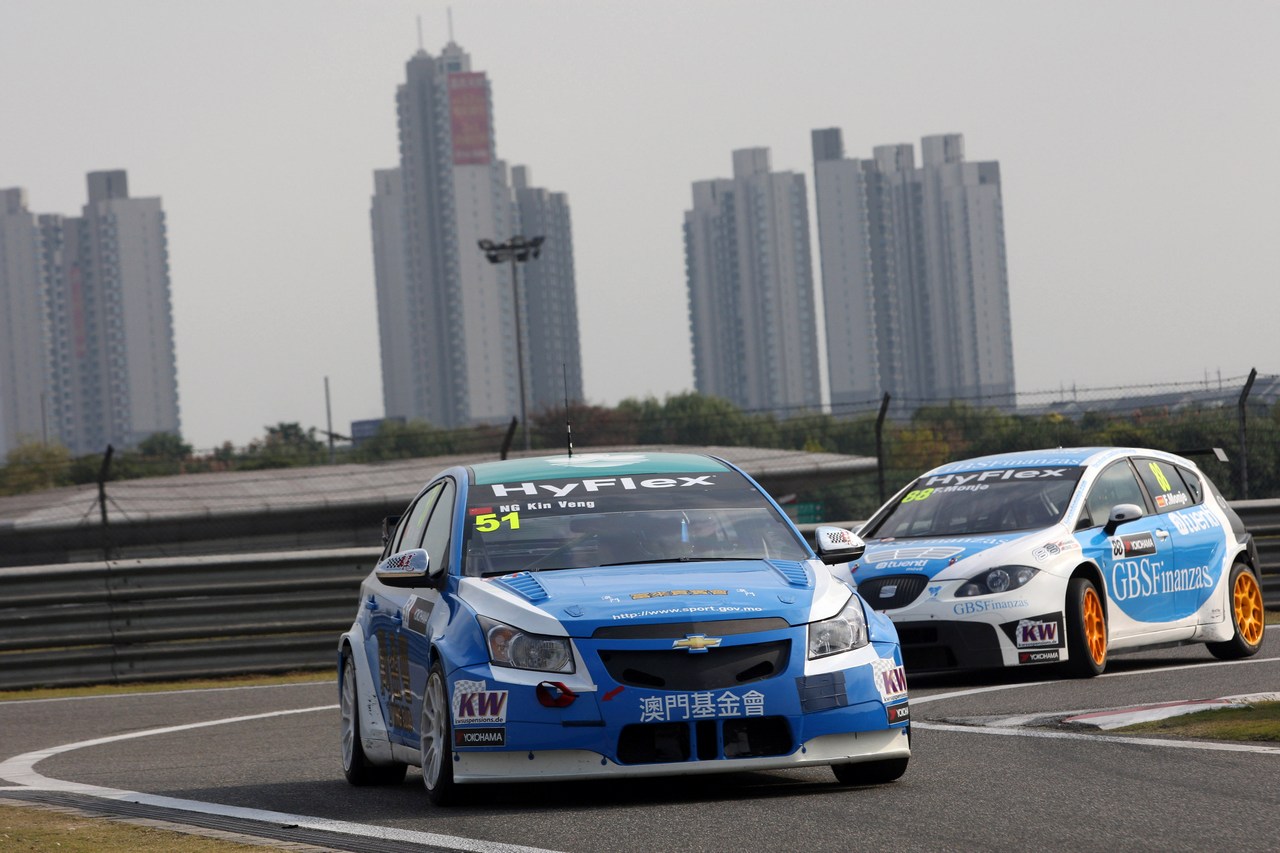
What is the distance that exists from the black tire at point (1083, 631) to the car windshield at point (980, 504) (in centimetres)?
55

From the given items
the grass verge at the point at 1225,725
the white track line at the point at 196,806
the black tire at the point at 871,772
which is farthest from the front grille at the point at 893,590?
the black tire at the point at 871,772

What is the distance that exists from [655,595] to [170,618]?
9.91 meters

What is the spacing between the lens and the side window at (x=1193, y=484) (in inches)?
512

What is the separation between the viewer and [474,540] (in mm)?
7582

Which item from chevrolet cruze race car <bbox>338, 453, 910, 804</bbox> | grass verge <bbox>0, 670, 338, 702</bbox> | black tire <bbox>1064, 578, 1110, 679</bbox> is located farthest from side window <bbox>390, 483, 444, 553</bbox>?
grass verge <bbox>0, 670, 338, 702</bbox>

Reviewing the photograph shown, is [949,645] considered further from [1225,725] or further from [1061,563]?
[1225,725]

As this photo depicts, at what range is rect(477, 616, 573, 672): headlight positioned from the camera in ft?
21.7

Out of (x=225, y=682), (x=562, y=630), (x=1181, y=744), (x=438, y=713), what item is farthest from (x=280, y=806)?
(x=225, y=682)

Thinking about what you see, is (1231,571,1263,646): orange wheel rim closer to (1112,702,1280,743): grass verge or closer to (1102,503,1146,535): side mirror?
(1102,503,1146,535): side mirror

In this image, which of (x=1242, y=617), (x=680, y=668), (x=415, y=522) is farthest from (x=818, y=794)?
(x=1242, y=617)

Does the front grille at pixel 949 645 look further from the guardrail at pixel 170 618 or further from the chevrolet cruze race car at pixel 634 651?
the guardrail at pixel 170 618

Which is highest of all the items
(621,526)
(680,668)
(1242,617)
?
(621,526)

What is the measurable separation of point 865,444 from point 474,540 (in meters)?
12.4

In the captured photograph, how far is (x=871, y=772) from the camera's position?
6949 millimetres
